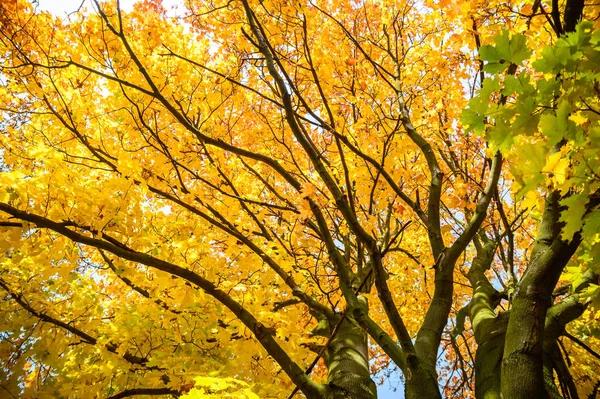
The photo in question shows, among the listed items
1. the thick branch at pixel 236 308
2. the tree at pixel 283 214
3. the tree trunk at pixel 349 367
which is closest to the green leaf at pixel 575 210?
the tree at pixel 283 214

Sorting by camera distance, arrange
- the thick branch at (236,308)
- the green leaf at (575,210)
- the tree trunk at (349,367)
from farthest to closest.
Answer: the tree trunk at (349,367), the thick branch at (236,308), the green leaf at (575,210)

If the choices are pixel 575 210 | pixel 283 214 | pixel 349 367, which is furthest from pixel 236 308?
pixel 283 214

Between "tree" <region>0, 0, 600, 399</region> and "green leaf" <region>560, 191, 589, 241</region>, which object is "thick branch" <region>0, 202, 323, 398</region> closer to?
"tree" <region>0, 0, 600, 399</region>

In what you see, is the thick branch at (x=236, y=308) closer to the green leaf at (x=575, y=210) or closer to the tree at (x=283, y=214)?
the tree at (x=283, y=214)

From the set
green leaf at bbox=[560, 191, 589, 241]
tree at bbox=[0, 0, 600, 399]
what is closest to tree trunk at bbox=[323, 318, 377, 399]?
tree at bbox=[0, 0, 600, 399]

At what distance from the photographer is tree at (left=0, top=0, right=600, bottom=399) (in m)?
1.47

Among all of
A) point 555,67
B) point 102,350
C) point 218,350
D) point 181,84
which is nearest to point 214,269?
point 218,350

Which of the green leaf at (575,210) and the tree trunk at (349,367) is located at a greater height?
the tree trunk at (349,367)

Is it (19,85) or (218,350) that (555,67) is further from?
(19,85)

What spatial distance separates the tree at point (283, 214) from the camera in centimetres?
147

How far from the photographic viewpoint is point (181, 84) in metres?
4.51

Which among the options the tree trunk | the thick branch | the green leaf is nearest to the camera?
the green leaf

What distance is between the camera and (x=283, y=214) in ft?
18.6

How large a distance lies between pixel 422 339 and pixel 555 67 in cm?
218
